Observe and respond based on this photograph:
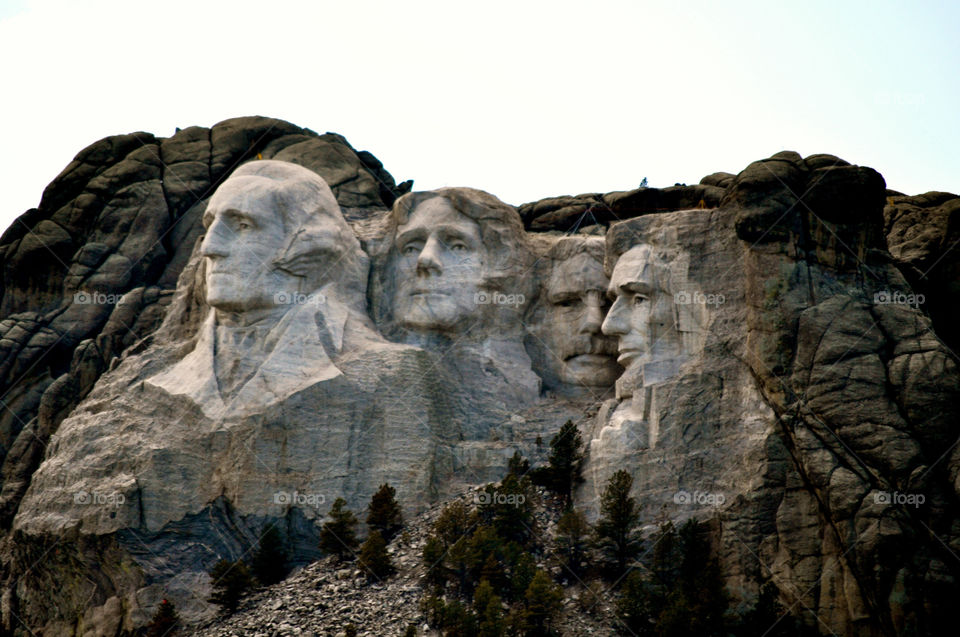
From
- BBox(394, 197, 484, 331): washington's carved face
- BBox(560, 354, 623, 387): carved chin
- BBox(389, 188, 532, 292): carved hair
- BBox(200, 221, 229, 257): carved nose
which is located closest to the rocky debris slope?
BBox(560, 354, 623, 387): carved chin

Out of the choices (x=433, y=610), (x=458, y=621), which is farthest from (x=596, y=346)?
(x=458, y=621)

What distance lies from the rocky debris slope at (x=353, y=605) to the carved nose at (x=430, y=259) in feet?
20.4

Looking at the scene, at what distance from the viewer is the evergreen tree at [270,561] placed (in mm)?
34406

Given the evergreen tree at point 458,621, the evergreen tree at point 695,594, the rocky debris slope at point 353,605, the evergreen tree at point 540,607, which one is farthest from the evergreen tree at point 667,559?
the evergreen tree at point 458,621

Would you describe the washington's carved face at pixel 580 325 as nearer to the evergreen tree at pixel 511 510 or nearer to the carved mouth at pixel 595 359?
the carved mouth at pixel 595 359

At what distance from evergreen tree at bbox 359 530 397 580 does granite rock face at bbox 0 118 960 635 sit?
1796 millimetres

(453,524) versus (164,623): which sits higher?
(453,524)

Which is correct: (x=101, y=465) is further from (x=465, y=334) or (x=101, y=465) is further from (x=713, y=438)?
(x=713, y=438)

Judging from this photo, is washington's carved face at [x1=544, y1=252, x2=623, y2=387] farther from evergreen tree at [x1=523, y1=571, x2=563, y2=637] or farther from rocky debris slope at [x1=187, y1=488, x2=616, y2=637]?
evergreen tree at [x1=523, y1=571, x2=563, y2=637]

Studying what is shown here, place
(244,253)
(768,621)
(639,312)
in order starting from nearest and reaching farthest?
(768,621) → (639,312) → (244,253)

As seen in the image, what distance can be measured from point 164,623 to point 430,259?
986 centimetres

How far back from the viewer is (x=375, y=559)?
110 feet

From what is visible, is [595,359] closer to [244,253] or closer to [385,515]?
[385,515]

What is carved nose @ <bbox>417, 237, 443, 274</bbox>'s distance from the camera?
127 ft
